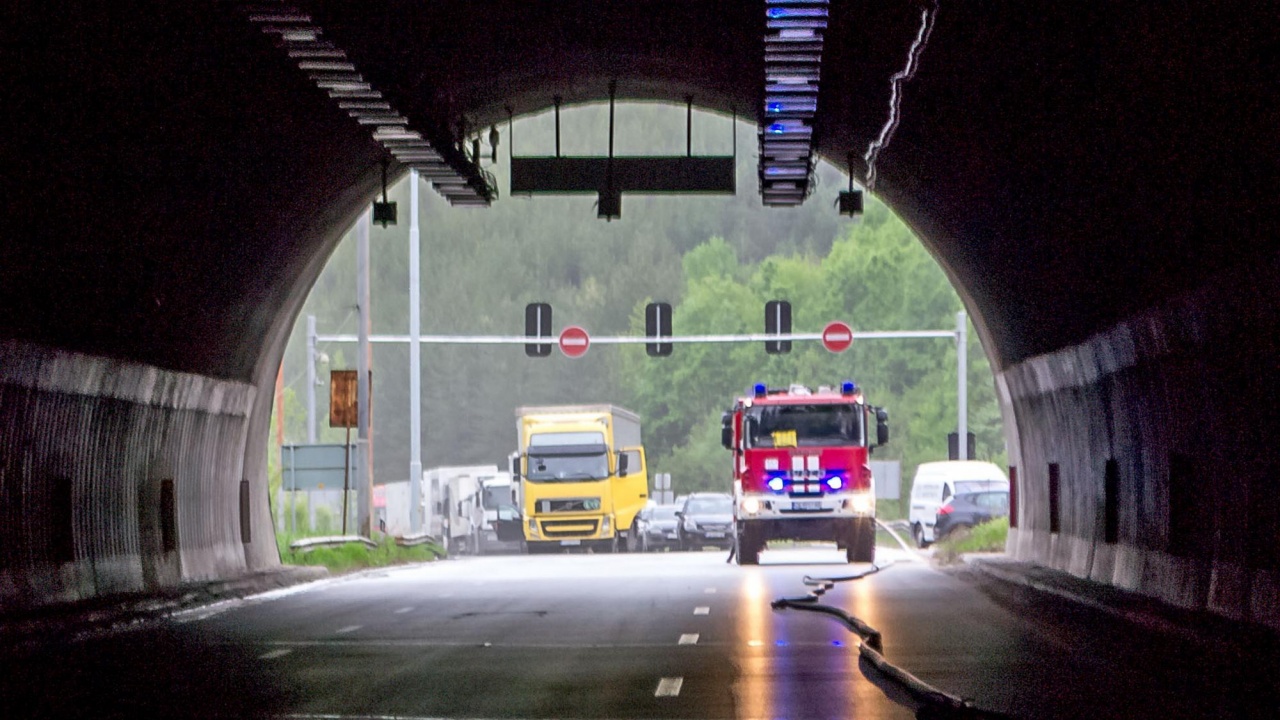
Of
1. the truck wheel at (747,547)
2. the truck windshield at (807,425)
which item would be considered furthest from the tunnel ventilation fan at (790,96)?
the truck wheel at (747,547)

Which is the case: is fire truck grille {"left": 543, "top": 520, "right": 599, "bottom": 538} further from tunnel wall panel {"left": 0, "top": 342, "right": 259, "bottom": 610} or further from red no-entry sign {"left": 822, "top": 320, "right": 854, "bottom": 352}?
tunnel wall panel {"left": 0, "top": 342, "right": 259, "bottom": 610}

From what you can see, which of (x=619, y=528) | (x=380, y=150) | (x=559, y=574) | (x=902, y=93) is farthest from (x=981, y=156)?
(x=619, y=528)

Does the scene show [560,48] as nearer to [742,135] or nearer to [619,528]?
[619,528]

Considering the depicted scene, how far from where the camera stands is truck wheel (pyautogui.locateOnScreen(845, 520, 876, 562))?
35.5 m

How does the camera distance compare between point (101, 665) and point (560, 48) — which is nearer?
point (101, 665)

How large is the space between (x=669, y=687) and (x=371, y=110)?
954 centimetres

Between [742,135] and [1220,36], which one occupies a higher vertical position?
[742,135]

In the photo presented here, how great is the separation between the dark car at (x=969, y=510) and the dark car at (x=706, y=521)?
8626mm

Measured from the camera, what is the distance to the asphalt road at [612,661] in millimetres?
12945

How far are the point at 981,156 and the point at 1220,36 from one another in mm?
8004

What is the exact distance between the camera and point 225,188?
2145 cm

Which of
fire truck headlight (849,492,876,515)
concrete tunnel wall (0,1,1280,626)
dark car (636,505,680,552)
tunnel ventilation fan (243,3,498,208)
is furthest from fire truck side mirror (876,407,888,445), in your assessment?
dark car (636,505,680,552)

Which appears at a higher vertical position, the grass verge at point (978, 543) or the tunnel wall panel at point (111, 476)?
the tunnel wall panel at point (111, 476)

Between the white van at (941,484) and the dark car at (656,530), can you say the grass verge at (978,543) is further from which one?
the dark car at (656,530)
